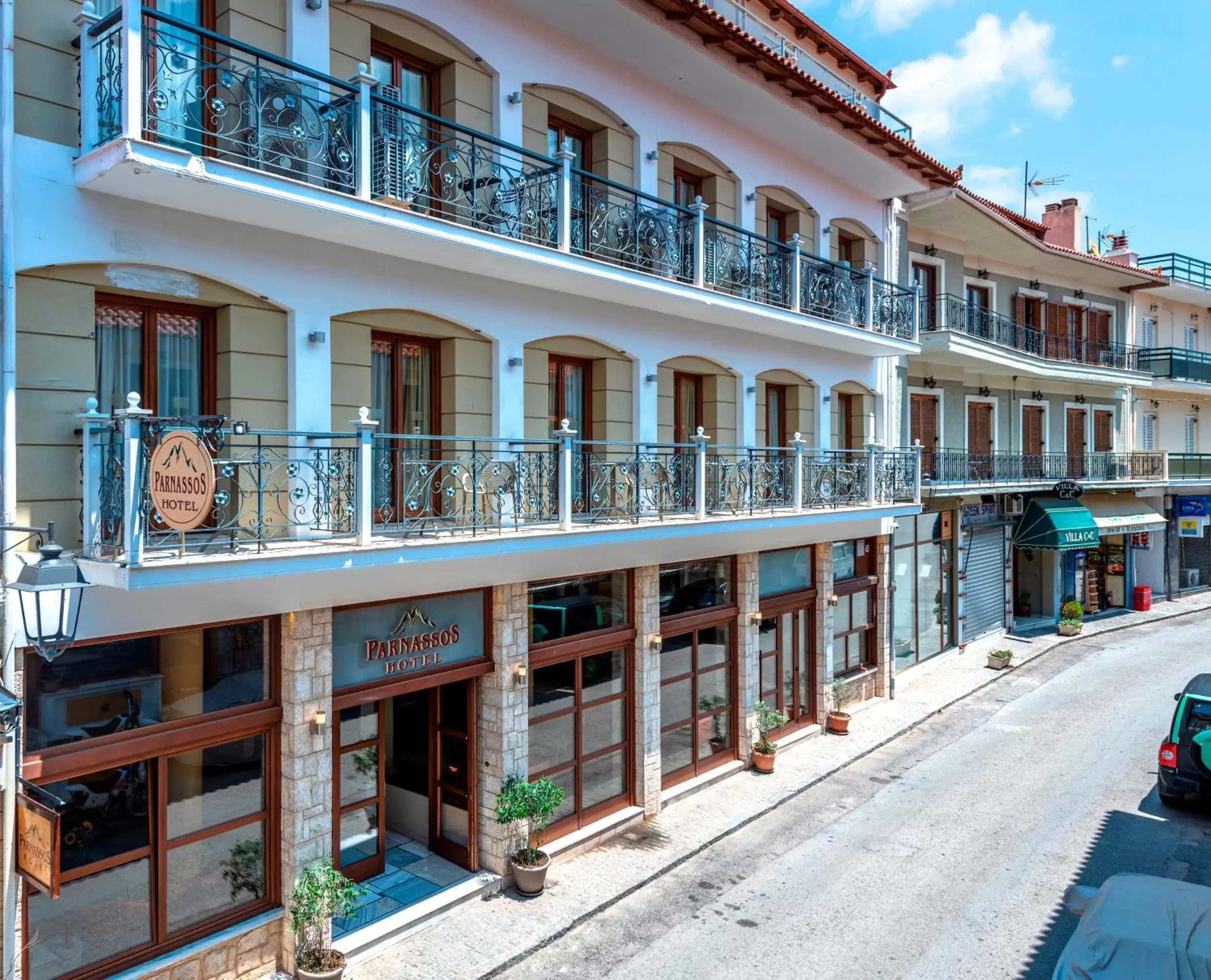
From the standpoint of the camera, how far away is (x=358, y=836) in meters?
9.81

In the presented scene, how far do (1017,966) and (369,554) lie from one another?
24.9 feet

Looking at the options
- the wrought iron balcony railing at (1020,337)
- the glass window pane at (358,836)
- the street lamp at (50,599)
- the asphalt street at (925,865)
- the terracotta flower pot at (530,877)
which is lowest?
the asphalt street at (925,865)

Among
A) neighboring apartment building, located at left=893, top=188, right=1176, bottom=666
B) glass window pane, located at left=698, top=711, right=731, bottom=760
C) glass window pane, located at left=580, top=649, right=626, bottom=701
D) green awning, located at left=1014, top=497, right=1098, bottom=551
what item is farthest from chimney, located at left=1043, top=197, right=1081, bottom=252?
glass window pane, located at left=580, top=649, right=626, bottom=701

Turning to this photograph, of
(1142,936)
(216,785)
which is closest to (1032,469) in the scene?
(1142,936)

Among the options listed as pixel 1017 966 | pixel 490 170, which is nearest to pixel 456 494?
pixel 490 170

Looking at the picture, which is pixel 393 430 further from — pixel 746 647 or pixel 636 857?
pixel 746 647

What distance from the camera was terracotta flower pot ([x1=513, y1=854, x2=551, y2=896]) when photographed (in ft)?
33.1

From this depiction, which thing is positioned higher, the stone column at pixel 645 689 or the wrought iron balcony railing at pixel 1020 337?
the wrought iron balcony railing at pixel 1020 337

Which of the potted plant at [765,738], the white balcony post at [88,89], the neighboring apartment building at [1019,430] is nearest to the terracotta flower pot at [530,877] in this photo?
the potted plant at [765,738]

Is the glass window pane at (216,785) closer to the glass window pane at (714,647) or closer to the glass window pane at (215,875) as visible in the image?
the glass window pane at (215,875)

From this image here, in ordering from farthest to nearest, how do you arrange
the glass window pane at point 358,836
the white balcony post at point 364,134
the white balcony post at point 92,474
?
the glass window pane at point 358,836, the white balcony post at point 364,134, the white balcony post at point 92,474

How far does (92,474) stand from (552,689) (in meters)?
6.28

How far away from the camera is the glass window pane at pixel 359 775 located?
949 centimetres

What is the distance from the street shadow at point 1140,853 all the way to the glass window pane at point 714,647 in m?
5.58
